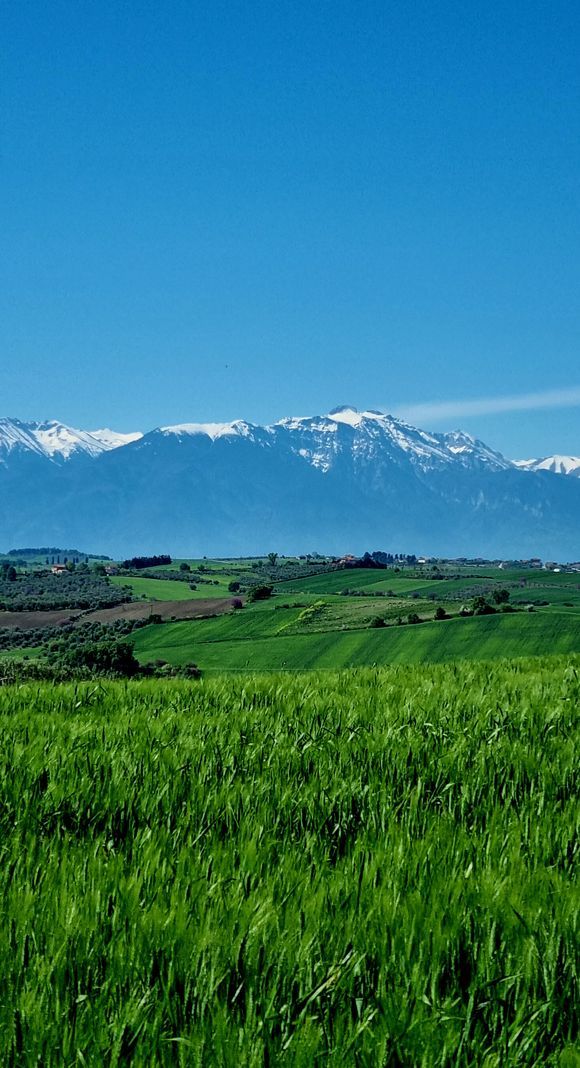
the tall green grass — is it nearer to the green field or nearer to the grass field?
the grass field

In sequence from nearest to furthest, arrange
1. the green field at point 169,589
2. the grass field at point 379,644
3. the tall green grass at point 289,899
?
the tall green grass at point 289,899 < the grass field at point 379,644 < the green field at point 169,589

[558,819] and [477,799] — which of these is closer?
[558,819]

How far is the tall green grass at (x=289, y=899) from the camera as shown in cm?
242

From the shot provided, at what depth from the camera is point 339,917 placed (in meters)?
3.07

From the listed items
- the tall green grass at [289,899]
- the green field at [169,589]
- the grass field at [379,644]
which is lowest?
the grass field at [379,644]

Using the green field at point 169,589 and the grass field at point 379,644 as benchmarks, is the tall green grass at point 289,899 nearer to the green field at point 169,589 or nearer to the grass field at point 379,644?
the grass field at point 379,644

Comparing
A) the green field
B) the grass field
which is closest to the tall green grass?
the grass field

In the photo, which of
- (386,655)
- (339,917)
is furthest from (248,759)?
(386,655)

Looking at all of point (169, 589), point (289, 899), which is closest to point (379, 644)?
point (169, 589)

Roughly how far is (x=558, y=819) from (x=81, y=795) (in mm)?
2646

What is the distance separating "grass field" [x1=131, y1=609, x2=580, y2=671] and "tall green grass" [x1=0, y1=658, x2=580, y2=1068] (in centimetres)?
6958

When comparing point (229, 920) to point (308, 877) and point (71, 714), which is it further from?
point (71, 714)

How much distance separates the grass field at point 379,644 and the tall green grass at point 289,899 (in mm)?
69579

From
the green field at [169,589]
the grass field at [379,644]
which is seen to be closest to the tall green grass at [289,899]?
the grass field at [379,644]
